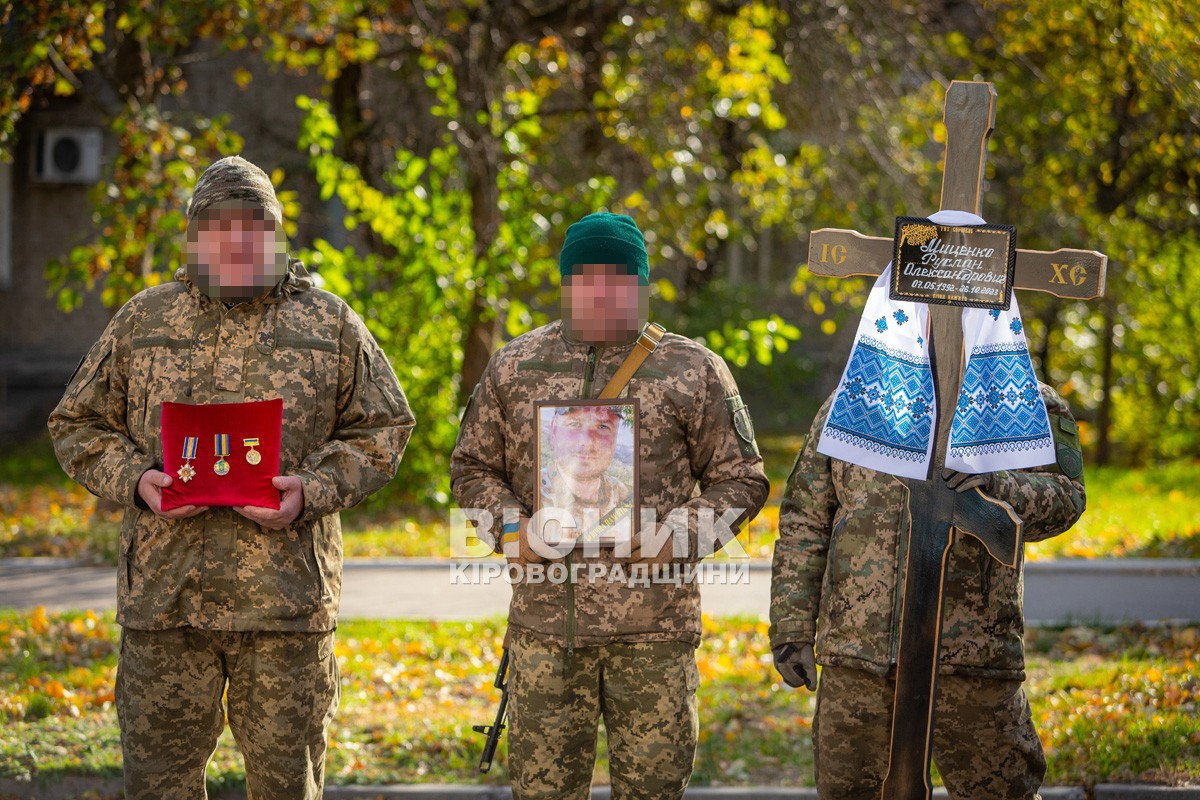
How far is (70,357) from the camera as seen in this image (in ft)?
56.3

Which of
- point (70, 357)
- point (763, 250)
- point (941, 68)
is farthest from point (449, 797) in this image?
point (763, 250)

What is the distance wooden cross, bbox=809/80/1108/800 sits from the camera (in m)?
3.24

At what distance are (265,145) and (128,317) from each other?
503 inches

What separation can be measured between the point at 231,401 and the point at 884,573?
1976mm

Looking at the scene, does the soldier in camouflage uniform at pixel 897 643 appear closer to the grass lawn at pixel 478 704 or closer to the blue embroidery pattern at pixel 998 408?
the blue embroidery pattern at pixel 998 408

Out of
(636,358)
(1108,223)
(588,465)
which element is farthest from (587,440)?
(1108,223)

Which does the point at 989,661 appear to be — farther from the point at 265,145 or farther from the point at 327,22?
the point at 265,145

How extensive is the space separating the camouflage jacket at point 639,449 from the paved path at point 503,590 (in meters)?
4.03

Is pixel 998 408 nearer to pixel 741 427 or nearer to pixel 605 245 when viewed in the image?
pixel 741 427

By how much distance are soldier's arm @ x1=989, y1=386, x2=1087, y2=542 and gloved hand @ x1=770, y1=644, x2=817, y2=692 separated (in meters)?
0.70

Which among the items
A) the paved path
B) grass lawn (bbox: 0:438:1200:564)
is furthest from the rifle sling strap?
grass lawn (bbox: 0:438:1200:564)

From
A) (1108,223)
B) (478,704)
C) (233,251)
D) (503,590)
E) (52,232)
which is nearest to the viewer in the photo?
(233,251)

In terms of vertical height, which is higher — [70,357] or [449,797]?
[70,357]

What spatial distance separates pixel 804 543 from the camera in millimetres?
3643
